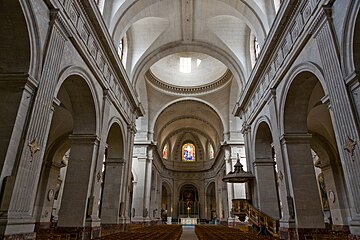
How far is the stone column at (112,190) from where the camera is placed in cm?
1139

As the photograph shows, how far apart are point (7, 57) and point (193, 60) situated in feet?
65.6

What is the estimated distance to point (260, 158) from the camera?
40.2 feet

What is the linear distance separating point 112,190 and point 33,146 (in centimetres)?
727

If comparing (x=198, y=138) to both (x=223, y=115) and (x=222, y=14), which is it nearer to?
(x=223, y=115)

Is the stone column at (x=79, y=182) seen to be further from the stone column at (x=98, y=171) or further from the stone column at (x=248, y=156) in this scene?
the stone column at (x=248, y=156)

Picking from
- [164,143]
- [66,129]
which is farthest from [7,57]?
[164,143]

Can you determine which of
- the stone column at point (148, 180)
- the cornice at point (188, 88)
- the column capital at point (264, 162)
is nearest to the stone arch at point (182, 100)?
the cornice at point (188, 88)

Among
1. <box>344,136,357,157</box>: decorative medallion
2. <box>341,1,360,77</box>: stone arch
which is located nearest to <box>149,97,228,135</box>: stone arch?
<box>341,1,360,77</box>: stone arch

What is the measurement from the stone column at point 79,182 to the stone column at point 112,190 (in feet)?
10.6

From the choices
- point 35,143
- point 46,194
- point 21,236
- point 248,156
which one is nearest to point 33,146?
point 35,143

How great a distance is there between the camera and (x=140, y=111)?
1598 cm

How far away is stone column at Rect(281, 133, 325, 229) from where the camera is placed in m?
7.64

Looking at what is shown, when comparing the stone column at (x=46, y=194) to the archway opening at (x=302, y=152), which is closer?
the archway opening at (x=302, y=152)

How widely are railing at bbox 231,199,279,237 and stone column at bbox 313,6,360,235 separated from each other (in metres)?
5.38
